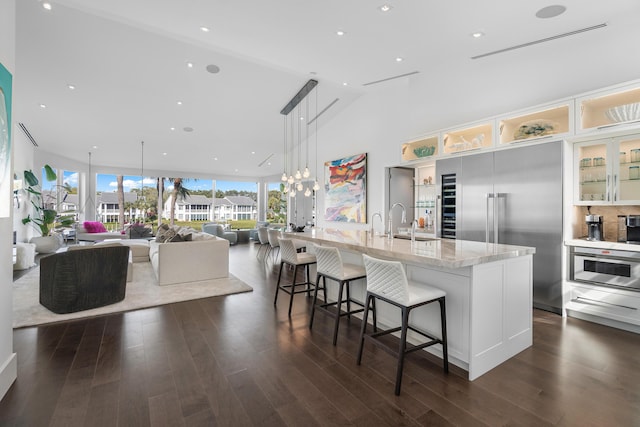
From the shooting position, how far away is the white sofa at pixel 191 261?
15.6ft

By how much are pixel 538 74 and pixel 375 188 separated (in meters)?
3.29

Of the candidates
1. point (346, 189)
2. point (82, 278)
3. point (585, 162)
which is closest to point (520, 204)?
point (585, 162)

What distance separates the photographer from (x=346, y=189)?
23.5ft

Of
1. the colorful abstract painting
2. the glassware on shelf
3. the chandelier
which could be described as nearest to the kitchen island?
the glassware on shelf

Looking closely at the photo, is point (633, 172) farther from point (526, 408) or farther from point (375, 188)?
point (375, 188)

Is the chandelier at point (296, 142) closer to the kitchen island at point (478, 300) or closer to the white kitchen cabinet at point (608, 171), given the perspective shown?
the kitchen island at point (478, 300)

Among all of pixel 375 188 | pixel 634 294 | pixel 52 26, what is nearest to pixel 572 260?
pixel 634 294

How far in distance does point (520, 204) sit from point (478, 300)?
236cm

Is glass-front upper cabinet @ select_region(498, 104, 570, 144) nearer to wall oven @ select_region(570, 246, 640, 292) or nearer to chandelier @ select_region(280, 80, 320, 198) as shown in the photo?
wall oven @ select_region(570, 246, 640, 292)

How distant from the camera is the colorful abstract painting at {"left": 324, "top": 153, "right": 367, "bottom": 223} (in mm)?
6730

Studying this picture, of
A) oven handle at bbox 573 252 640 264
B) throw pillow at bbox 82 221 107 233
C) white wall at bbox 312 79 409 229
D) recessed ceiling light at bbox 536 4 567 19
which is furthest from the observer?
throw pillow at bbox 82 221 107 233

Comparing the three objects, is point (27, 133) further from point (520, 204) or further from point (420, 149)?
point (520, 204)

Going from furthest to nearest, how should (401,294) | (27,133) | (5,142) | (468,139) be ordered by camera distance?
(27,133), (468,139), (401,294), (5,142)

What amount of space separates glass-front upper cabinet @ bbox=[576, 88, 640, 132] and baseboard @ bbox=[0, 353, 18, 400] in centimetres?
571
